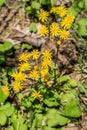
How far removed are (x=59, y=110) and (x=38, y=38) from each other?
0.87 m

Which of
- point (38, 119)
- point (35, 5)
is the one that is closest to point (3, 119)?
point (38, 119)

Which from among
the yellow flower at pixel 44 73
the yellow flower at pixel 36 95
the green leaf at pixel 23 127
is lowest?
the green leaf at pixel 23 127

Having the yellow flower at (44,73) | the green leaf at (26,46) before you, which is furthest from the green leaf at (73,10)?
the yellow flower at (44,73)

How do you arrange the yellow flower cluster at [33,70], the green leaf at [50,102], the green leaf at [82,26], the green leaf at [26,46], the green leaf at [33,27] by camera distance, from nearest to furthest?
the yellow flower cluster at [33,70] → the green leaf at [50,102] → the green leaf at [82,26] → the green leaf at [26,46] → the green leaf at [33,27]

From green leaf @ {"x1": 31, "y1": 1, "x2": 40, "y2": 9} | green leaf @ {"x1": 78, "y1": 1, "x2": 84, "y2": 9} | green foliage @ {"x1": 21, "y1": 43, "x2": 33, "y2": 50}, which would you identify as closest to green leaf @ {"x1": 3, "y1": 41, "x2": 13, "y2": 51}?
green foliage @ {"x1": 21, "y1": 43, "x2": 33, "y2": 50}

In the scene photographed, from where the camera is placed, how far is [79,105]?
3232mm

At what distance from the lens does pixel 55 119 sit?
3.11 m

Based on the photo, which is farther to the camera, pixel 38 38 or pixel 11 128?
pixel 38 38

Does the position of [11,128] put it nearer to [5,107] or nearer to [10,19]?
[5,107]

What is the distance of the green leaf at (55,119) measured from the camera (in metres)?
3.09

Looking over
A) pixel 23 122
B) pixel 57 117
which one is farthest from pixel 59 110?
pixel 23 122

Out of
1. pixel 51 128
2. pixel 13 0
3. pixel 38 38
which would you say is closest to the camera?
pixel 51 128

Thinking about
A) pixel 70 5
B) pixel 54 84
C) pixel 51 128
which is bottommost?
pixel 51 128

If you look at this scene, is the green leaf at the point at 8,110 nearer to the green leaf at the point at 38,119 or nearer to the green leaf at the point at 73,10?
the green leaf at the point at 38,119
